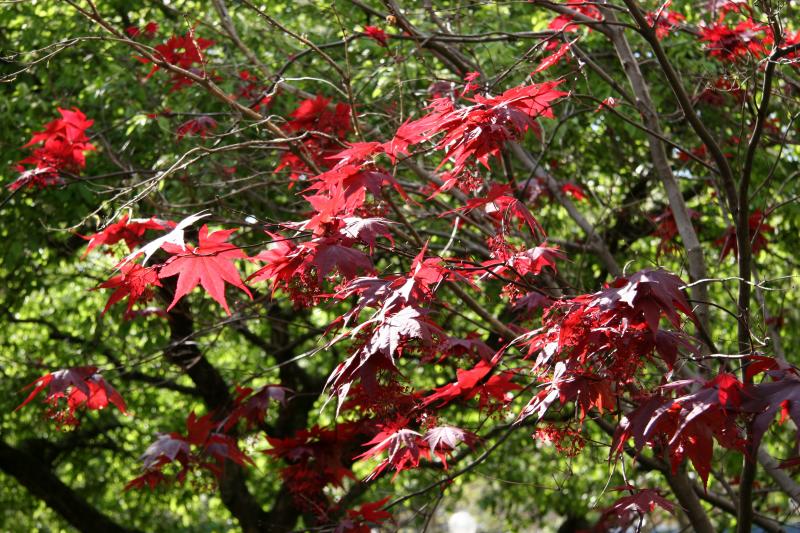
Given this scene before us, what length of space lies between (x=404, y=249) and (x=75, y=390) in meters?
1.76

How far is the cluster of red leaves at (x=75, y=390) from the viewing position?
3506 mm

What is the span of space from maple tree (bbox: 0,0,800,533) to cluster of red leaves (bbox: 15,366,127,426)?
0.02 metres

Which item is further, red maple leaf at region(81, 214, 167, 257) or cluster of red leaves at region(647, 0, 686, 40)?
cluster of red leaves at region(647, 0, 686, 40)

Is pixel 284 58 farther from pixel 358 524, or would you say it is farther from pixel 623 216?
pixel 358 524

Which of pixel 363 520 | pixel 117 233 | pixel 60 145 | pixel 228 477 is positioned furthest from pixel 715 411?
pixel 228 477

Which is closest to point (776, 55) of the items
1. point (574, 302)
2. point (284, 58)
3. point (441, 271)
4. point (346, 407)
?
point (574, 302)

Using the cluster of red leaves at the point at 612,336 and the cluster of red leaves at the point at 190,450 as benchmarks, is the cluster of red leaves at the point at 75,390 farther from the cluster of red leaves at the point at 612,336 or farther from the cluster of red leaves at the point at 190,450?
the cluster of red leaves at the point at 612,336

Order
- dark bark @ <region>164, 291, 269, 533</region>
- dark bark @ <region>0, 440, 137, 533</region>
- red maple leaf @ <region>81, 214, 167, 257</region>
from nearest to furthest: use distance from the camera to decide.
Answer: red maple leaf @ <region>81, 214, 167, 257</region> < dark bark @ <region>164, 291, 269, 533</region> < dark bark @ <region>0, 440, 137, 533</region>

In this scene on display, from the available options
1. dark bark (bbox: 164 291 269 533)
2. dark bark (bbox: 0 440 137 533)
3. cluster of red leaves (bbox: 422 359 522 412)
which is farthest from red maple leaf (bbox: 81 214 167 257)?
dark bark (bbox: 0 440 137 533)

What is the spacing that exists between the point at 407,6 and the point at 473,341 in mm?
3445

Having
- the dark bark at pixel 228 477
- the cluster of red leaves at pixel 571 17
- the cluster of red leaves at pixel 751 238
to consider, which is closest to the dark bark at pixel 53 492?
the dark bark at pixel 228 477

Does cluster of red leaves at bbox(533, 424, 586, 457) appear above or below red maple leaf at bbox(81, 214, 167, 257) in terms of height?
below

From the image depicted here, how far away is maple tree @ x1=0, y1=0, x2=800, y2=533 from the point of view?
7.64 ft

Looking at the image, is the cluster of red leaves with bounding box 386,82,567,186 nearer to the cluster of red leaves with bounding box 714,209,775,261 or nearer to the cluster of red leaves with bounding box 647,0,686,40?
the cluster of red leaves with bounding box 647,0,686,40
